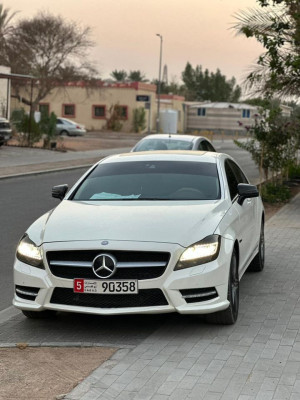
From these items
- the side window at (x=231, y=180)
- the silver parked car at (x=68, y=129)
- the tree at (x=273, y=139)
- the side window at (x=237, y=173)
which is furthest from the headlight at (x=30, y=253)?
the silver parked car at (x=68, y=129)

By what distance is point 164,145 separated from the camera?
1903 cm

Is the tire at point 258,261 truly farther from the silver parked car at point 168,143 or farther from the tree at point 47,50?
the tree at point 47,50

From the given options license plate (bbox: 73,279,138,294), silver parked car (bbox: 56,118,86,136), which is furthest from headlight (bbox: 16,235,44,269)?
silver parked car (bbox: 56,118,86,136)

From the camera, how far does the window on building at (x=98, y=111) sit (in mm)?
74188

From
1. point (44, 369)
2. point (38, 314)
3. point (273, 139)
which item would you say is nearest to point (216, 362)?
point (44, 369)

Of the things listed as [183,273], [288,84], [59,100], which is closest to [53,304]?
[183,273]

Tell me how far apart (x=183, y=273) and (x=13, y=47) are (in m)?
57.6

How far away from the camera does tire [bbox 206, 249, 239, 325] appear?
269 inches

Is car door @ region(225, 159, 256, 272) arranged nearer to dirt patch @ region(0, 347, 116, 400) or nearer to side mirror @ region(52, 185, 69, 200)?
side mirror @ region(52, 185, 69, 200)

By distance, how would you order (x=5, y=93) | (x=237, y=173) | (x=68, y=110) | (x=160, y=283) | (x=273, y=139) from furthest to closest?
(x=68, y=110), (x=5, y=93), (x=273, y=139), (x=237, y=173), (x=160, y=283)

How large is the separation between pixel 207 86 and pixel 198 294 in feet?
400

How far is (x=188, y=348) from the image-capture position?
20.4ft

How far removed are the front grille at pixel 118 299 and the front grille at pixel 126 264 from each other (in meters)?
0.13

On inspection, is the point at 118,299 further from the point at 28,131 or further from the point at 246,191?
the point at 28,131
